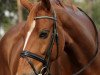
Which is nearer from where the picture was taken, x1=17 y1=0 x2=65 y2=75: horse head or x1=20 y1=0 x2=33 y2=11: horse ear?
x1=17 y1=0 x2=65 y2=75: horse head

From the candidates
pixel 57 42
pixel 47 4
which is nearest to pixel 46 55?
pixel 57 42

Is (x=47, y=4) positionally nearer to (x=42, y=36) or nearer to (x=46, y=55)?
(x=42, y=36)

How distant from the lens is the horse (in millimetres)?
5160

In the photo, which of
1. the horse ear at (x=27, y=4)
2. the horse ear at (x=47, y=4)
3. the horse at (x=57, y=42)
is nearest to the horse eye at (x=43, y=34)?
the horse at (x=57, y=42)

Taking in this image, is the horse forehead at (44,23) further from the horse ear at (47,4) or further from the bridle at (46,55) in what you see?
the horse ear at (47,4)

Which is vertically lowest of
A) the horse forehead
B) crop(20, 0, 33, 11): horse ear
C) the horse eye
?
A: the horse eye

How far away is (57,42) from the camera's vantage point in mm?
5375

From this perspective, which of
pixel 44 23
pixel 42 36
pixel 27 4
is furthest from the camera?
pixel 27 4

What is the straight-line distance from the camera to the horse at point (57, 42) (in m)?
5.16

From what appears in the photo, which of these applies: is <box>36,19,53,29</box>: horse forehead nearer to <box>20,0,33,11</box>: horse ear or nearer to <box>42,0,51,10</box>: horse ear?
<box>42,0,51,10</box>: horse ear

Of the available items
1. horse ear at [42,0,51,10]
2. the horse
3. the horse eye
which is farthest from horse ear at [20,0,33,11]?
the horse eye

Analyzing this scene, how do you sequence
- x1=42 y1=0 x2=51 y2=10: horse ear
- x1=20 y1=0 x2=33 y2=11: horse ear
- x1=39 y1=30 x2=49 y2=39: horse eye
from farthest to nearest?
x1=20 y1=0 x2=33 y2=11: horse ear, x1=42 y1=0 x2=51 y2=10: horse ear, x1=39 y1=30 x2=49 y2=39: horse eye

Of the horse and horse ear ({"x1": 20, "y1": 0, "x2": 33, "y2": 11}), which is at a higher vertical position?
horse ear ({"x1": 20, "y1": 0, "x2": 33, "y2": 11})

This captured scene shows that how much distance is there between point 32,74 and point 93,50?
44.7 inches
